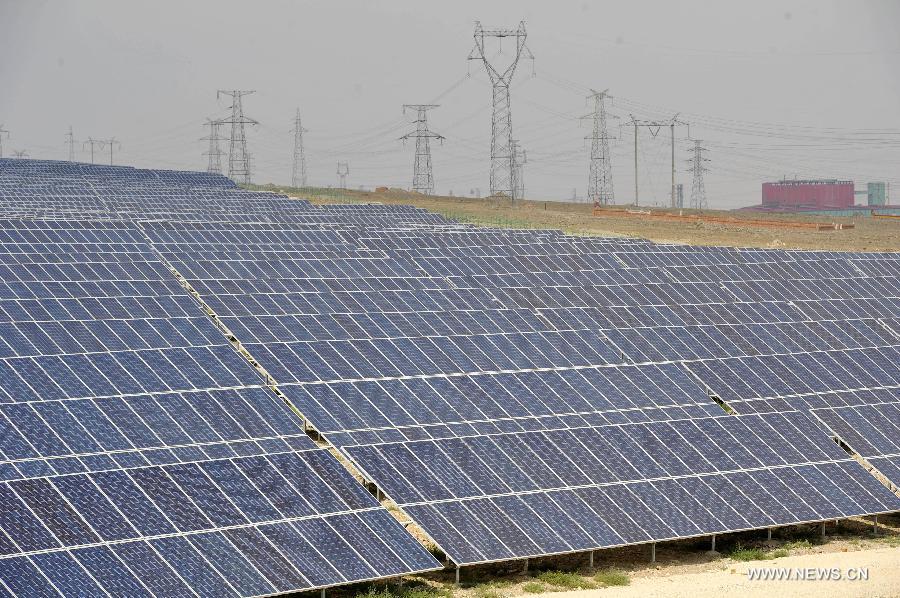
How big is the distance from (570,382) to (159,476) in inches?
515

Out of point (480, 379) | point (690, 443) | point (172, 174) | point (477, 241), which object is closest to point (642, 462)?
point (690, 443)

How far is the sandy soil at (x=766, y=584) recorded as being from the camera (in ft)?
91.6

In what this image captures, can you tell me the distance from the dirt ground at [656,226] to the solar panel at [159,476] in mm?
69626

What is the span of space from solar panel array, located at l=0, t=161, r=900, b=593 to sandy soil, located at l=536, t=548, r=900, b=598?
118cm

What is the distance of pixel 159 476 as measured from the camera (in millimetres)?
27594

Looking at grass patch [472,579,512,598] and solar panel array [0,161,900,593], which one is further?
solar panel array [0,161,900,593]

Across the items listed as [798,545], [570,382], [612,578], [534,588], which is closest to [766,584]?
[612,578]

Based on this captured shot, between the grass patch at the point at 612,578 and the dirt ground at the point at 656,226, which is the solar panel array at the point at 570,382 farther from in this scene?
the dirt ground at the point at 656,226

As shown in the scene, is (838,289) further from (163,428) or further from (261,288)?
(163,428)

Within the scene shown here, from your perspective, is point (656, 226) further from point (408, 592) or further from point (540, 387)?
point (408, 592)

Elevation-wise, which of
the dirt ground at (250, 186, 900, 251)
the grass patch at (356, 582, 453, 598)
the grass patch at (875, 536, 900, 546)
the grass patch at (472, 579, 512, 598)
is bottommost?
the grass patch at (875, 536, 900, 546)

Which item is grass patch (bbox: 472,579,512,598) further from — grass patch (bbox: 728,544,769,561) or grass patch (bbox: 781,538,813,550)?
grass patch (bbox: 781,538,813,550)

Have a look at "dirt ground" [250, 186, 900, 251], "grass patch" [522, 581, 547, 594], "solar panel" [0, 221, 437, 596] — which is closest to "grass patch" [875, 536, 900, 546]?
"grass patch" [522, 581, 547, 594]

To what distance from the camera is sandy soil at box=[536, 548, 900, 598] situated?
2791cm
